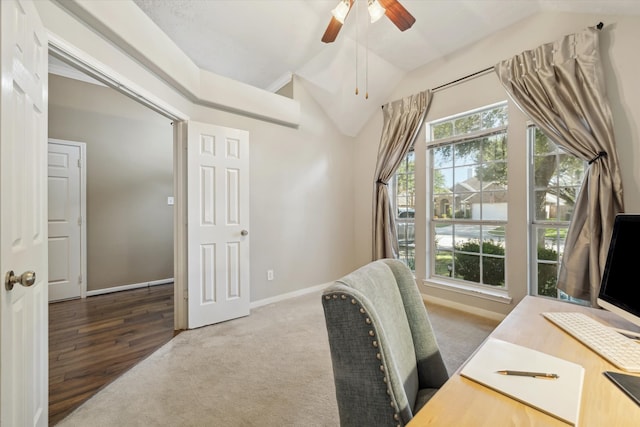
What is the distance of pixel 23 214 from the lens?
1093 millimetres

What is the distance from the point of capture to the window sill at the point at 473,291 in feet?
8.85

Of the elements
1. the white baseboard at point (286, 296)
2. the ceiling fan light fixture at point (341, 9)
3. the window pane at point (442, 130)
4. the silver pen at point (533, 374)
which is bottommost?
the white baseboard at point (286, 296)

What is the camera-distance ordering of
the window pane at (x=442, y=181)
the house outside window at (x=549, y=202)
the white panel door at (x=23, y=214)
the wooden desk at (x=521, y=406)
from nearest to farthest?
the wooden desk at (x=521, y=406) < the white panel door at (x=23, y=214) < the house outside window at (x=549, y=202) < the window pane at (x=442, y=181)

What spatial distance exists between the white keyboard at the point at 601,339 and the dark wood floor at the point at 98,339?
8.38 ft

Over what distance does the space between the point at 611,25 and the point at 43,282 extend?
4200 millimetres

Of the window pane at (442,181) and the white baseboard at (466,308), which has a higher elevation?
the window pane at (442,181)

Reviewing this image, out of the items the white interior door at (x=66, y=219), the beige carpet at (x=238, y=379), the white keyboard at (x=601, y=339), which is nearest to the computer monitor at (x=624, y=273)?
the white keyboard at (x=601, y=339)

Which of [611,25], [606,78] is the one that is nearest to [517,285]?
[606,78]

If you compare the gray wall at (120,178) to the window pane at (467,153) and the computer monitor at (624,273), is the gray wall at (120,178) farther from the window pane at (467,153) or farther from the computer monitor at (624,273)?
the computer monitor at (624,273)

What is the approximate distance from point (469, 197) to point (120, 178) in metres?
4.66

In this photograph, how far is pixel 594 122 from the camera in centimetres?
207

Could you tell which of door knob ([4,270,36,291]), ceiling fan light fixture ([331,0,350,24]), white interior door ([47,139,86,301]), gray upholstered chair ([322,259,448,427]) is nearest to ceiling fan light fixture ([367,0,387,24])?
ceiling fan light fixture ([331,0,350,24])

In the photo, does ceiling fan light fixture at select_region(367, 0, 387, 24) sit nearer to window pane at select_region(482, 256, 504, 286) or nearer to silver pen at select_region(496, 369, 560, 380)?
silver pen at select_region(496, 369, 560, 380)

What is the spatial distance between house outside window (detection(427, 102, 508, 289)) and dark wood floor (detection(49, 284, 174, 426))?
A: 3.15 metres
